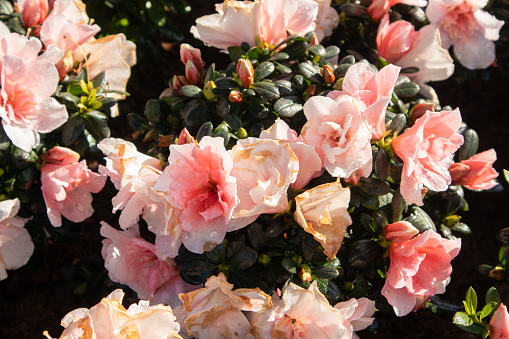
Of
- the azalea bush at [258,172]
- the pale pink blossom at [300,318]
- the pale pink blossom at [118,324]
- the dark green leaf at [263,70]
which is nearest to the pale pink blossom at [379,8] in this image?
the azalea bush at [258,172]

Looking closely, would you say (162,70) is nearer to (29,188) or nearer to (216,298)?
(29,188)

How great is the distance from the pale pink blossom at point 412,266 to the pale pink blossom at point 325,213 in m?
0.19

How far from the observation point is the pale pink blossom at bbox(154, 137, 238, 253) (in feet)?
3.83

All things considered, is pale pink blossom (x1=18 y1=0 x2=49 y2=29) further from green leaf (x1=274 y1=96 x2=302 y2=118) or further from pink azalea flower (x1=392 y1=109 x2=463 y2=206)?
pink azalea flower (x1=392 y1=109 x2=463 y2=206)

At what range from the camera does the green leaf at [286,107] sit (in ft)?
4.78

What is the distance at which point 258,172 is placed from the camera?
3.94 ft

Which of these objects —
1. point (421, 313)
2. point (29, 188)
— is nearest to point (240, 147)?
point (29, 188)

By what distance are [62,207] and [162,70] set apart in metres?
1.09

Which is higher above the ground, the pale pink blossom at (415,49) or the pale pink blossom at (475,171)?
the pale pink blossom at (415,49)

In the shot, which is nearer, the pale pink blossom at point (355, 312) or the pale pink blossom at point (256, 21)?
the pale pink blossom at point (355, 312)

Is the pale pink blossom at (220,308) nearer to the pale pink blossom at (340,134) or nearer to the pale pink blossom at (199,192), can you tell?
the pale pink blossom at (199,192)

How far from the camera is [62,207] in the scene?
5.37 feet

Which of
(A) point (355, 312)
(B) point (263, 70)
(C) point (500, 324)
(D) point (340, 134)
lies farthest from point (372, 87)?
(C) point (500, 324)

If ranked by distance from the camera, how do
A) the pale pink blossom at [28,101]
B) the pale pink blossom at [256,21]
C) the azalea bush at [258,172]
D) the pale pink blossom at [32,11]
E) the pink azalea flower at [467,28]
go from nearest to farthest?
1. the azalea bush at [258,172]
2. the pale pink blossom at [28,101]
3. the pale pink blossom at [256,21]
4. the pale pink blossom at [32,11]
5. the pink azalea flower at [467,28]
